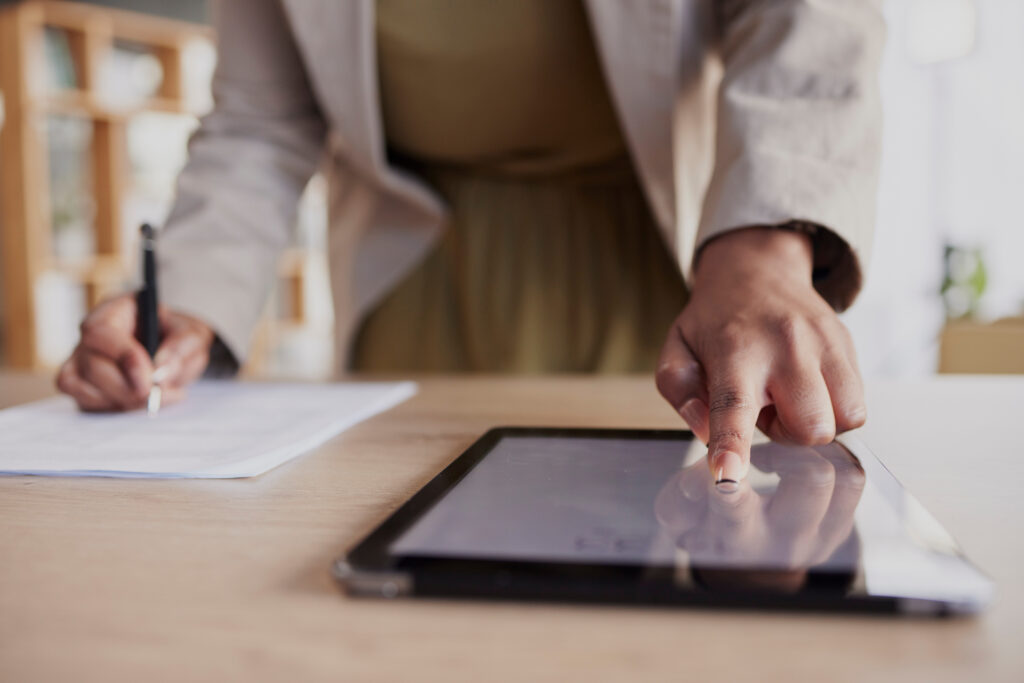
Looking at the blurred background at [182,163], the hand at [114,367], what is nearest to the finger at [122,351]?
the hand at [114,367]

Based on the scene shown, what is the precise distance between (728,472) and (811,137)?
0.31 metres

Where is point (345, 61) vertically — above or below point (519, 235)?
above

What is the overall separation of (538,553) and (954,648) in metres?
0.11

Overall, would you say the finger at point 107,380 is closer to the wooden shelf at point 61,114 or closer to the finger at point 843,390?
the finger at point 843,390

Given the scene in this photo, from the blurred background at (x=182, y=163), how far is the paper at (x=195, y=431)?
2.12m

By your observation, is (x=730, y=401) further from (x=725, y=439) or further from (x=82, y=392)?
(x=82, y=392)

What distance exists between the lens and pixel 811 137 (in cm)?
55

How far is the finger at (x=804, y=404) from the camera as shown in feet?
1.25

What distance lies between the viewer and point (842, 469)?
14.2 inches

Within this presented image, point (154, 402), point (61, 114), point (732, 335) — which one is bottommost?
point (154, 402)

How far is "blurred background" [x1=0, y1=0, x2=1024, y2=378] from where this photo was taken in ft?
10.1

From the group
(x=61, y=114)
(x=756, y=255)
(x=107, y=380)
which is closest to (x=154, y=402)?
(x=107, y=380)

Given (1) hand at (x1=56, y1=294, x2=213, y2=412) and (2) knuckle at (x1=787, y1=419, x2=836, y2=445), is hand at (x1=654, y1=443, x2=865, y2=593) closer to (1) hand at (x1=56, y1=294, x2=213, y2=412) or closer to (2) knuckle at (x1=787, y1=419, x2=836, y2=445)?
(2) knuckle at (x1=787, y1=419, x2=836, y2=445)

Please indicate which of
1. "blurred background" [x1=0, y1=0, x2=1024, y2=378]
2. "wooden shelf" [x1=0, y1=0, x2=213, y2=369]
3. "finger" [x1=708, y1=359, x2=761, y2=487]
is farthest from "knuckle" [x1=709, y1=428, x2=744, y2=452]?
"wooden shelf" [x1=0, y1=0, x2=213, y2=369]
